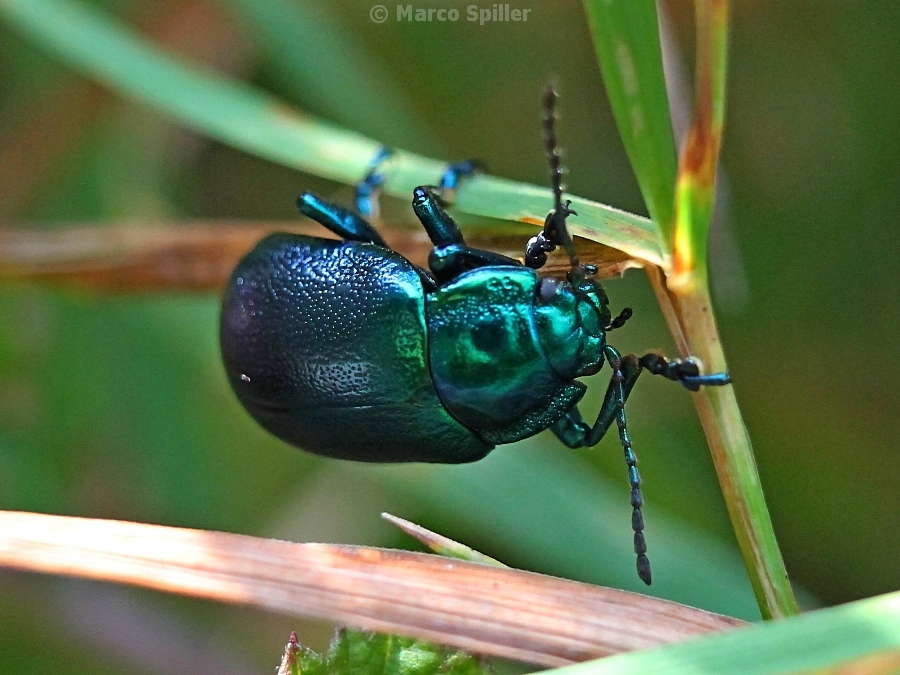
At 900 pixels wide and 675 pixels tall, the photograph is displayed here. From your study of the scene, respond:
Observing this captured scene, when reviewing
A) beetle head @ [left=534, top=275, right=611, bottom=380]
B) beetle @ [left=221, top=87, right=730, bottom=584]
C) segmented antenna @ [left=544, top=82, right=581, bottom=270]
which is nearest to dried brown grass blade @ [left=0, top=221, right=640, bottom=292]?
beetle @ [left=221, top=87, right=730, bottom=584]

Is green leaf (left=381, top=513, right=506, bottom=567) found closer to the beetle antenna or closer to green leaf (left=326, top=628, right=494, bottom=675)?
green leaf (left=326, top=628, right=494, bottom=675)

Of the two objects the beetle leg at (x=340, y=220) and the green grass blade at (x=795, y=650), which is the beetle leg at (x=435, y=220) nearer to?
the beetle leg at (x=340, y=220)

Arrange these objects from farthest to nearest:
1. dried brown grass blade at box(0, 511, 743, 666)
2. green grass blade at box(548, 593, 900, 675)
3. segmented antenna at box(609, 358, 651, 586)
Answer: segmented antenna at box(609, 358, 651, 586) < dried brown grass blade at box(0, 511, 743, 666) < green grass blade at box(548, 593, 900, 675)

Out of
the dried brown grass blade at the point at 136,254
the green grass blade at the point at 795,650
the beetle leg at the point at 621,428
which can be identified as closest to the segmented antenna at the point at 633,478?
the beetle leg at the point at 621,428

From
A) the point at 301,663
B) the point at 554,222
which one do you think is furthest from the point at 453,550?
A: the point at 554,222

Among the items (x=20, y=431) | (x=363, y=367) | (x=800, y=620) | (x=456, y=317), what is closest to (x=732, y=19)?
(x=456, y=317)

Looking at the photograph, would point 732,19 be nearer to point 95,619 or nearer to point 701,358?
point 701,358

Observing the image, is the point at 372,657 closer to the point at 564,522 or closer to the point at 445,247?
the point at 445,247
